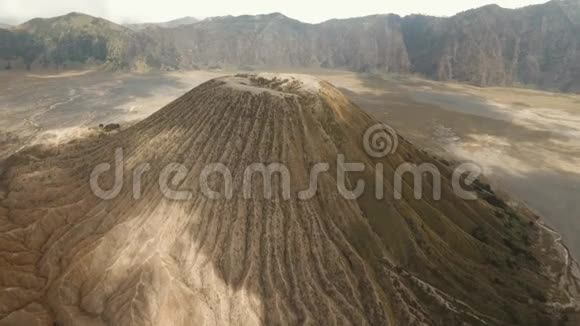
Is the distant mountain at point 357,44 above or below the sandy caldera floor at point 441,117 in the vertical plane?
above

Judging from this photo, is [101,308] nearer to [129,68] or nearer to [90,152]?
[90,152]

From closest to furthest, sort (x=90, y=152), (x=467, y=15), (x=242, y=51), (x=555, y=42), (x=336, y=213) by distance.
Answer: (x=336, y=213)
(x=90, y=152)
(x=555, y=42)
(x=467, y=15)
(x=242, y=51)

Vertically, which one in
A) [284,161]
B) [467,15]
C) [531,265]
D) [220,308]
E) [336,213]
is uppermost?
[467,15]

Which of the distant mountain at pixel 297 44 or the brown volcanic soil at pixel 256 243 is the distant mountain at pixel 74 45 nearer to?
the distant mountain at pixel 297 44

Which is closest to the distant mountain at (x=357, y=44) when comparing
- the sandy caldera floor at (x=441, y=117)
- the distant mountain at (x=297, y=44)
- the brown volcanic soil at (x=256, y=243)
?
the distant mountain at (x=297, y=44)

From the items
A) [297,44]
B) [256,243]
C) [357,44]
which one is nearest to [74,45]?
[297,44]

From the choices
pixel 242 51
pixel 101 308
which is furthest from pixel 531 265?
pixel 242 51
